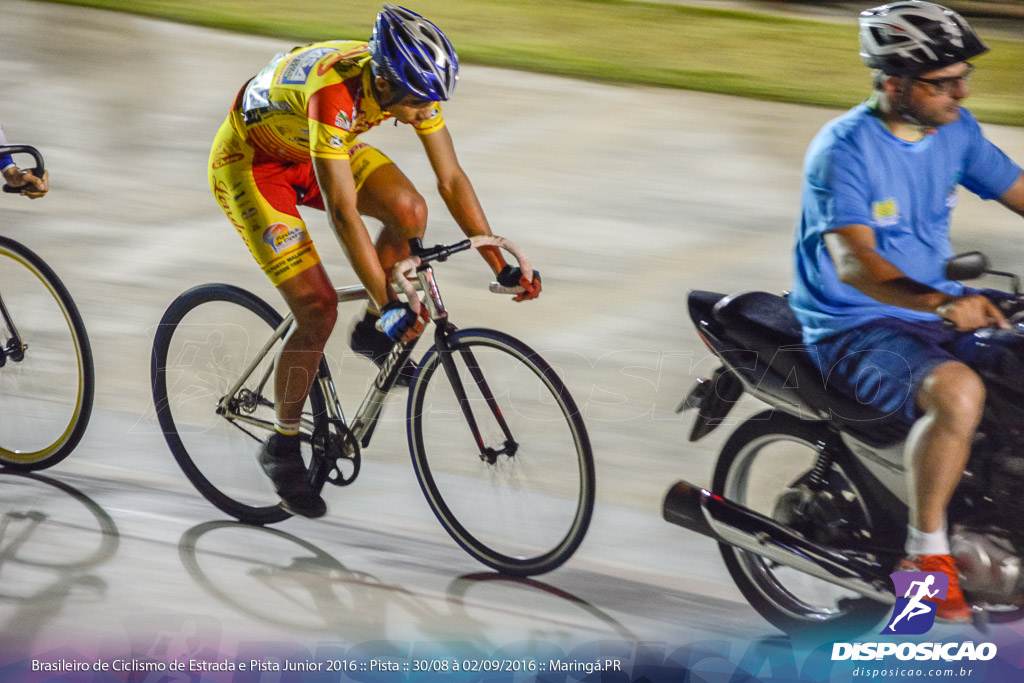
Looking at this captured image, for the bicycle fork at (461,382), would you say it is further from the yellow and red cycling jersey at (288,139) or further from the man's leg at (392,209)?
the yellow and red cycling jersey at (288,139)

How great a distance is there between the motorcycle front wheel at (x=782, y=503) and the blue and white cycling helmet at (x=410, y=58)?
1.23m

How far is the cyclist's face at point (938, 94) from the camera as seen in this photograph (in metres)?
2.61

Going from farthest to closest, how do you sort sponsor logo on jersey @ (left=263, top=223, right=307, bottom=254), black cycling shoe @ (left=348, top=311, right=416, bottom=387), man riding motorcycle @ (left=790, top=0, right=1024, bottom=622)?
1. black cycling shoe @ (left=348, top=311, right=416, bottom=387)
2. sponsor logo on jersey @ (left=263, top=223, right=307, bottom=254)
3. man riding motorcycle @ (left=790, top=0, right=1024, bottom=622)

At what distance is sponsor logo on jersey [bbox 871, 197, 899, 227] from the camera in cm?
267

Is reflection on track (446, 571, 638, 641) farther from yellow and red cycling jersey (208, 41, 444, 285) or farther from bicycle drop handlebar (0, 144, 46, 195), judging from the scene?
bicycle drop handlebar (0, 144, 46, 195)

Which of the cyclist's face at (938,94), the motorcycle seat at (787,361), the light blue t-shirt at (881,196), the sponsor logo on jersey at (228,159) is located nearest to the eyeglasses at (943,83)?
the cyclist's face at (938,94)

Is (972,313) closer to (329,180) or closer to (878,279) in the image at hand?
(878,279)

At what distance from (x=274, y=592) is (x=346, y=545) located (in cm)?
30

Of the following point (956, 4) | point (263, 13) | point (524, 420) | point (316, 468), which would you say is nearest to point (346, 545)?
point (316, 468)

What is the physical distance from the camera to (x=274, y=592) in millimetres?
3201

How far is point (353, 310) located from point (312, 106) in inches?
39.0

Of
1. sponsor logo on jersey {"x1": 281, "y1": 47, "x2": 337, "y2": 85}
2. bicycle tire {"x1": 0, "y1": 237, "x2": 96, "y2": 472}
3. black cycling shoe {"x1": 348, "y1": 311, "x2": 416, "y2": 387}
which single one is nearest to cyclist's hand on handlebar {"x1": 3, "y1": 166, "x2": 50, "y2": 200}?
bicycle tire {"x1": 0, "y1": 237, "x2": 96, "y2": 472}

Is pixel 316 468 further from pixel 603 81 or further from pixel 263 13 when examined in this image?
pixel 603 81

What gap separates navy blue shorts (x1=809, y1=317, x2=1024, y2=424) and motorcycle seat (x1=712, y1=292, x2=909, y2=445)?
23 mm
